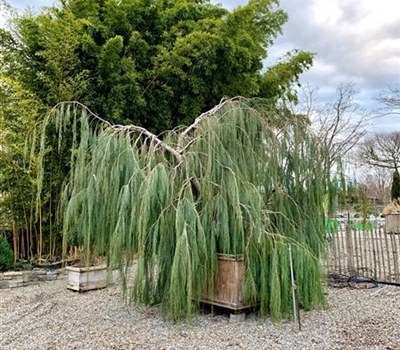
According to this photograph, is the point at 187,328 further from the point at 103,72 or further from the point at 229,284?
the point at 103,72

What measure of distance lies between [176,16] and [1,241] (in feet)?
15.5

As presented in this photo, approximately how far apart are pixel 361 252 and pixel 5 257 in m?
5.14

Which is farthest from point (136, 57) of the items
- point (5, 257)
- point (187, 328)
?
point (187, 328)

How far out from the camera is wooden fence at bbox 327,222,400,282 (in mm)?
5340

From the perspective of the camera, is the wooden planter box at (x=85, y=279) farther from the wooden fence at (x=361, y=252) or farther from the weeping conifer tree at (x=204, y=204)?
the wooden fence at (x=361, y=252)

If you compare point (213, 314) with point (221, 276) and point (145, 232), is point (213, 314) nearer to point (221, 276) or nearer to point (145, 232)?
point (221, 276)

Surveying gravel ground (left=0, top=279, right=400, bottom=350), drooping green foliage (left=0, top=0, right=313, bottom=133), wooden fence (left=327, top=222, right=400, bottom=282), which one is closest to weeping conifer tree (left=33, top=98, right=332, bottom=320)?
gravel ground (left=0, top=279, right=400, bottom=350)

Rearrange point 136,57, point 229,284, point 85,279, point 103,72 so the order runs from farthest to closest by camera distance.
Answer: point 136,57 < point 103,72 < point 85,279 < point 229,284

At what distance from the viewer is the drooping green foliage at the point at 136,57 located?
19.2ft

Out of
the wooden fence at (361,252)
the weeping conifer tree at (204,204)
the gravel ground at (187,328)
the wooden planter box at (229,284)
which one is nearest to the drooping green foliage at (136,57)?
the weeping conifer tree at (204,204)

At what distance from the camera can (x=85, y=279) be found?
507cm

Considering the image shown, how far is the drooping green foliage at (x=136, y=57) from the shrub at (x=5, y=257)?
222cm

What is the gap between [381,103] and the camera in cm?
1198

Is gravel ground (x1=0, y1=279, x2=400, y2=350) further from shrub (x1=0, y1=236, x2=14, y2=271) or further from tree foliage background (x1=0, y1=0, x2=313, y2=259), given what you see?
tree foliage background (x1=0, y1=0, x2=313, y2=259)
